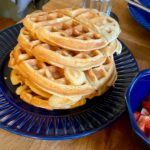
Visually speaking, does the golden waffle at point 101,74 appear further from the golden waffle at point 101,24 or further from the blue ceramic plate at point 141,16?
the blue ceramic plate at point 141,16

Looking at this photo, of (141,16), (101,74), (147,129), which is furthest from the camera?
(141,16)

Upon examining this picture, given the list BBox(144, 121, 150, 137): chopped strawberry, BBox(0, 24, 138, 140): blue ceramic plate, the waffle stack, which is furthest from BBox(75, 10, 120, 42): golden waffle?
BBox(144, 121, 150, 137): chopped strawberry

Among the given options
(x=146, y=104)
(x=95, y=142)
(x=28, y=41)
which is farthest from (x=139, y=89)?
(x=28, y=41)

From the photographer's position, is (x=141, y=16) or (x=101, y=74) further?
(x=141, y=16)

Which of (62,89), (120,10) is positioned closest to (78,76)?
(62,89)

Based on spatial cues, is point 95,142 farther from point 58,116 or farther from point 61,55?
point 61,55

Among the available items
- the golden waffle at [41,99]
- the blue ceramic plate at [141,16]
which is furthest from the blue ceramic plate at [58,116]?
the blue ceramic plate at [141,16]
